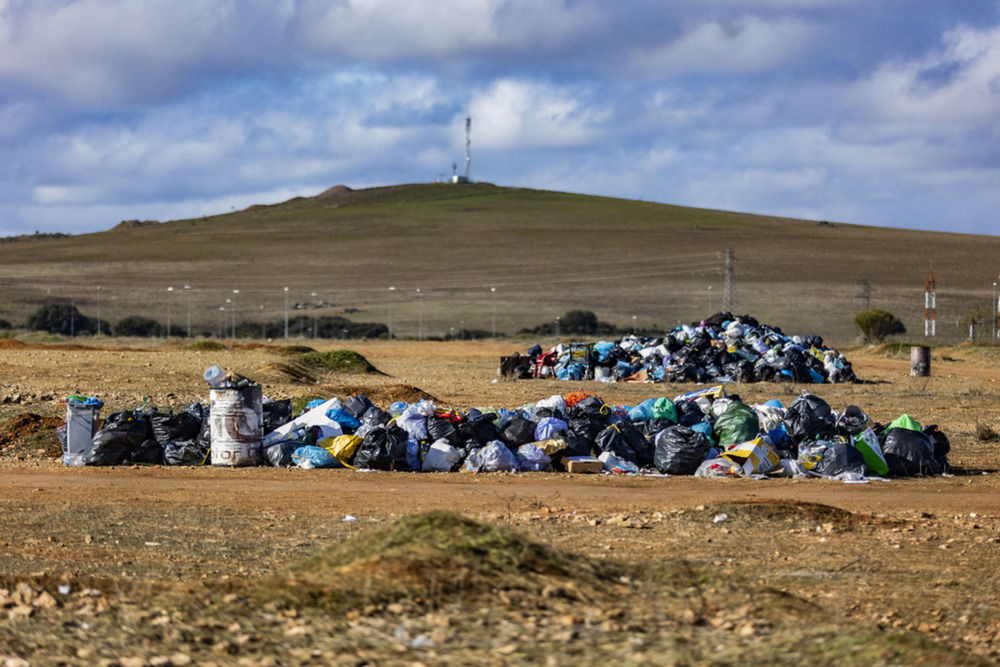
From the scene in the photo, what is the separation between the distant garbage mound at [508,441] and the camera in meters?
13.2

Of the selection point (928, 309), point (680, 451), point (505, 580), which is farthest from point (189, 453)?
point (928, 309)

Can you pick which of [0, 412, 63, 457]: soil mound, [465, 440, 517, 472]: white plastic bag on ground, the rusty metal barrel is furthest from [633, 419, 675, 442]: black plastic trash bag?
the rusty metal barrel

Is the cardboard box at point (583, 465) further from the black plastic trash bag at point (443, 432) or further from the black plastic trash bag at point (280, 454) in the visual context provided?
the black plastic trash bag at point (280, 454)

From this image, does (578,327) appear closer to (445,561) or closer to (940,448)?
(940,448)

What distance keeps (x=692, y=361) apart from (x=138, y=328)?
39.1m

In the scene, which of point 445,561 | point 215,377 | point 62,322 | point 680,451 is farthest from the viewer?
point 62,322

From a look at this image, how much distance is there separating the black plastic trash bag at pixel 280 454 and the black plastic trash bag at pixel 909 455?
22.7ft

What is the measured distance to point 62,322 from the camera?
58906mm

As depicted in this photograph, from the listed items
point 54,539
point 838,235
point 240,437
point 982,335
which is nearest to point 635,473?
point 240,437

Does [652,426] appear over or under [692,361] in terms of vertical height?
under

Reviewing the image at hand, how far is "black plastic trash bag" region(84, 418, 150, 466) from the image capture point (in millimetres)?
13516

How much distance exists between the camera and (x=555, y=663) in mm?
4578

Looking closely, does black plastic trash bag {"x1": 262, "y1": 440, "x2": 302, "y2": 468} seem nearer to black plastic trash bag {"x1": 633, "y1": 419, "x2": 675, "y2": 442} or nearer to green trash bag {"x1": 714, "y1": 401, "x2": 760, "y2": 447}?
black plastic trash bag {"x1": 633, "y1": 419, "x2": 675, "y2": 442}

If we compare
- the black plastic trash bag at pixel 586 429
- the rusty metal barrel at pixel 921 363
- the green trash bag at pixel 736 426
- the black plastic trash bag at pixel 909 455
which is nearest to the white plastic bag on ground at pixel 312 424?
the black plastic trash bag at pixel 586 429
